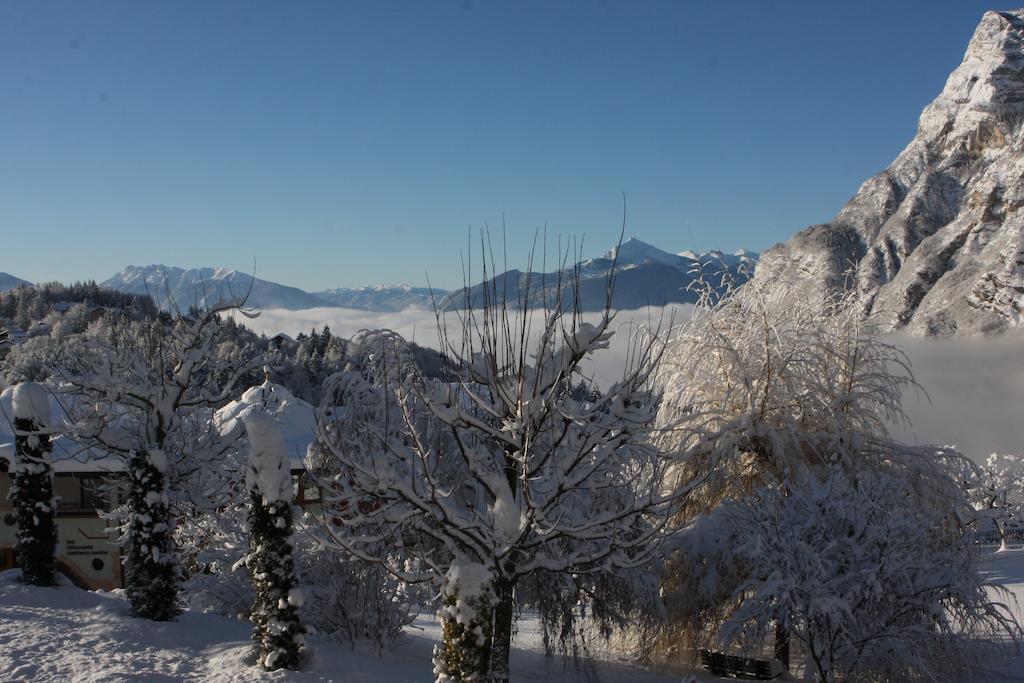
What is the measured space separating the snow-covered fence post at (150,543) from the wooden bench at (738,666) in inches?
407

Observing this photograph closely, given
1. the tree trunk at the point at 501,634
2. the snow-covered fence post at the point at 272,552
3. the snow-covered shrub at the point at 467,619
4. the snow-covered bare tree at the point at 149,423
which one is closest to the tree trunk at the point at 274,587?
the snow-covered fence post at the point at 272,552

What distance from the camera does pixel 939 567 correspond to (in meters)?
13.9

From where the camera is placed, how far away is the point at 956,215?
422ft

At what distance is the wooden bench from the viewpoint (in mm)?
15422

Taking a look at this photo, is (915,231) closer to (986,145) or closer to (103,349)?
(986,145)

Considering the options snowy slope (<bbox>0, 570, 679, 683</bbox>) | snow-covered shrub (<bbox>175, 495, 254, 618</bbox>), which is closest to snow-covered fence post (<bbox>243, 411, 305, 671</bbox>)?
snowy slope (<bbox>0, 570, 679, 683</bbox>)

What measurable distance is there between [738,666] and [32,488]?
48.0ft

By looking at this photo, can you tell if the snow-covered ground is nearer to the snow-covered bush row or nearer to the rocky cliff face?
the snow-covered bush row

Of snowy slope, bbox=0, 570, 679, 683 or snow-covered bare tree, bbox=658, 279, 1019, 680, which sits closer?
snowy slope, bbox=0, 570, 679, 683

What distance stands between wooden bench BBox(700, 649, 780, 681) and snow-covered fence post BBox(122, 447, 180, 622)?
10346 mm

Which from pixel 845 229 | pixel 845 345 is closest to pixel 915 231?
pixel 845 229

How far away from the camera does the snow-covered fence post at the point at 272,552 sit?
11625 millimetres

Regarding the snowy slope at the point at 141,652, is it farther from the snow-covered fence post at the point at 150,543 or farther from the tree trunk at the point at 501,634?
the tree trunk at the point at 501,634

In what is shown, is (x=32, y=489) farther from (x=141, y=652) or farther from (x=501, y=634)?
(x=501, y=634)
